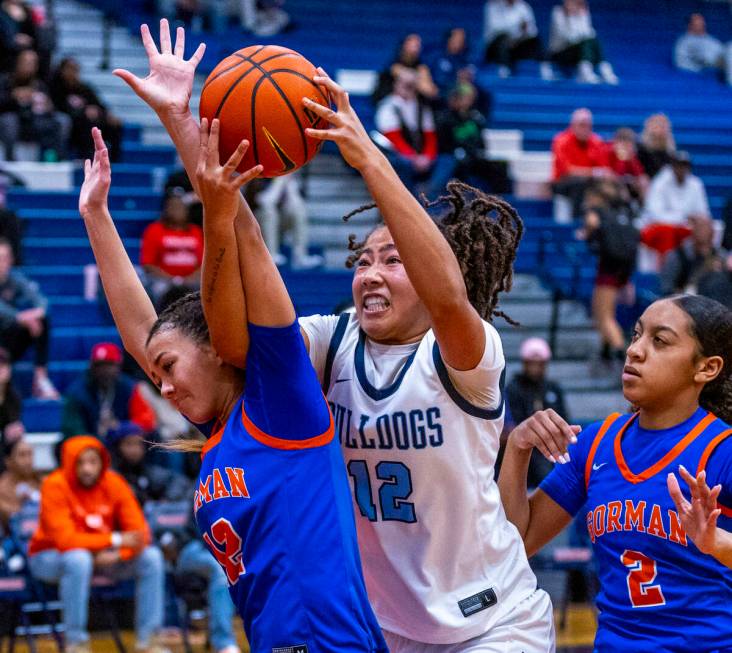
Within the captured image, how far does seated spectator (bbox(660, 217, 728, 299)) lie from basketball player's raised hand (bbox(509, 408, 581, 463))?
8.28 metres

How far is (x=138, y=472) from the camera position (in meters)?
8.89

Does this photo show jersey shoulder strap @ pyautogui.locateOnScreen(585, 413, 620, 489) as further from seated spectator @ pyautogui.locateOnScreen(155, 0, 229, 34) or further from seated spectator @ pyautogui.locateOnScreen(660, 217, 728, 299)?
seated spectator @ pyautogui.locateOnScreen(155, 0, 229, 34)

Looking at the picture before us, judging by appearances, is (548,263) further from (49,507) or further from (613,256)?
(49,507)

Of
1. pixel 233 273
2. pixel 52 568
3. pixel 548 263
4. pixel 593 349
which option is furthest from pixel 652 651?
pixel 548 263

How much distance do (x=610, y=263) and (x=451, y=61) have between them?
4093 millimetres

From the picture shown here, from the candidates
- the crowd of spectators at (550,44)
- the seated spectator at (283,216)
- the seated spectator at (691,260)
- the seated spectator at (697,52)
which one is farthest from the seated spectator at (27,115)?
the seated spectator at (697,52)

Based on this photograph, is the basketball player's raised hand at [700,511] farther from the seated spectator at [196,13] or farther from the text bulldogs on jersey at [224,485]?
the seated spectator at [196,13]

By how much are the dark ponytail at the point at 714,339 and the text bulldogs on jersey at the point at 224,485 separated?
4.72ft

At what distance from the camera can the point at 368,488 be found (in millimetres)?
3547

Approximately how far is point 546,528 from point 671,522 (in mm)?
552

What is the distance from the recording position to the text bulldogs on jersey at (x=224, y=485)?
3.11 meters

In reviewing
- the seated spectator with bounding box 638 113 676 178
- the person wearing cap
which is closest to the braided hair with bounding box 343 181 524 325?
the person wearing cap

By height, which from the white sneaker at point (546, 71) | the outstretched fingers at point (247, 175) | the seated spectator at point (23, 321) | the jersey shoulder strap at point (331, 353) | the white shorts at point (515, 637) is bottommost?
the seated spectator at point (23, 321)

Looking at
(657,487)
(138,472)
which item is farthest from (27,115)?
(657,487)
